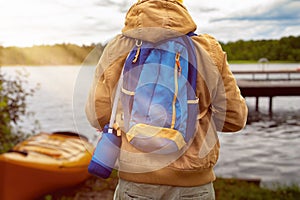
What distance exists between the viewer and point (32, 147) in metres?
5.93

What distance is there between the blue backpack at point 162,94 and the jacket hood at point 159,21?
1.4 inches

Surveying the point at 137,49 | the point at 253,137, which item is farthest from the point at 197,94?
the point at 253,137

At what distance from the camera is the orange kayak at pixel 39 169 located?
213 inches

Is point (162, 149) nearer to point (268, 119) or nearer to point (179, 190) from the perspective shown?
point (179, 190)

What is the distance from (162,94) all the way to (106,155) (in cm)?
36

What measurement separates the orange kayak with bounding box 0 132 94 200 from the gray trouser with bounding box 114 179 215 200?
3685 mm

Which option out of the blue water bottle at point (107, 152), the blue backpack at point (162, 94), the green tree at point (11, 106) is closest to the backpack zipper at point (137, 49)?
the blue backpack at point (162, 94)

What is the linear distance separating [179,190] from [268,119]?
64.7 feet

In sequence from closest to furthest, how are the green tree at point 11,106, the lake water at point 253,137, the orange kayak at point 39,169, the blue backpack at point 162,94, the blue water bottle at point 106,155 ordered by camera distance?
1. the blue backpack at point 162,94
2. the blue water bottle at point 106,155
3. the lake water at point 253,137
4. the orange kayak at point 39,169
5. the green tree at point 11,106

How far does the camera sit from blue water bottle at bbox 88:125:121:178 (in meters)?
1.65

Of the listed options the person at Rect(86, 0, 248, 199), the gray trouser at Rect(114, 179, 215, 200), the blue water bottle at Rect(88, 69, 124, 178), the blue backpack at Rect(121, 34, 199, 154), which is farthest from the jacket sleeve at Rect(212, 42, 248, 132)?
the blue water bottle at Rect(88, 69, 124, 178)

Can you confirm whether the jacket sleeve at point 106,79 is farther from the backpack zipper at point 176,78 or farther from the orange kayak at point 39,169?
the orange kayak at point 39,169

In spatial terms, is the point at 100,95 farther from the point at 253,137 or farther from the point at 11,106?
the point at 253,137

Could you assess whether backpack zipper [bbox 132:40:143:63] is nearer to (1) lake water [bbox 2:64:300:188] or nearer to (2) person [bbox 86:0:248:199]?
(2) person [bbox 86:0:248:199]
